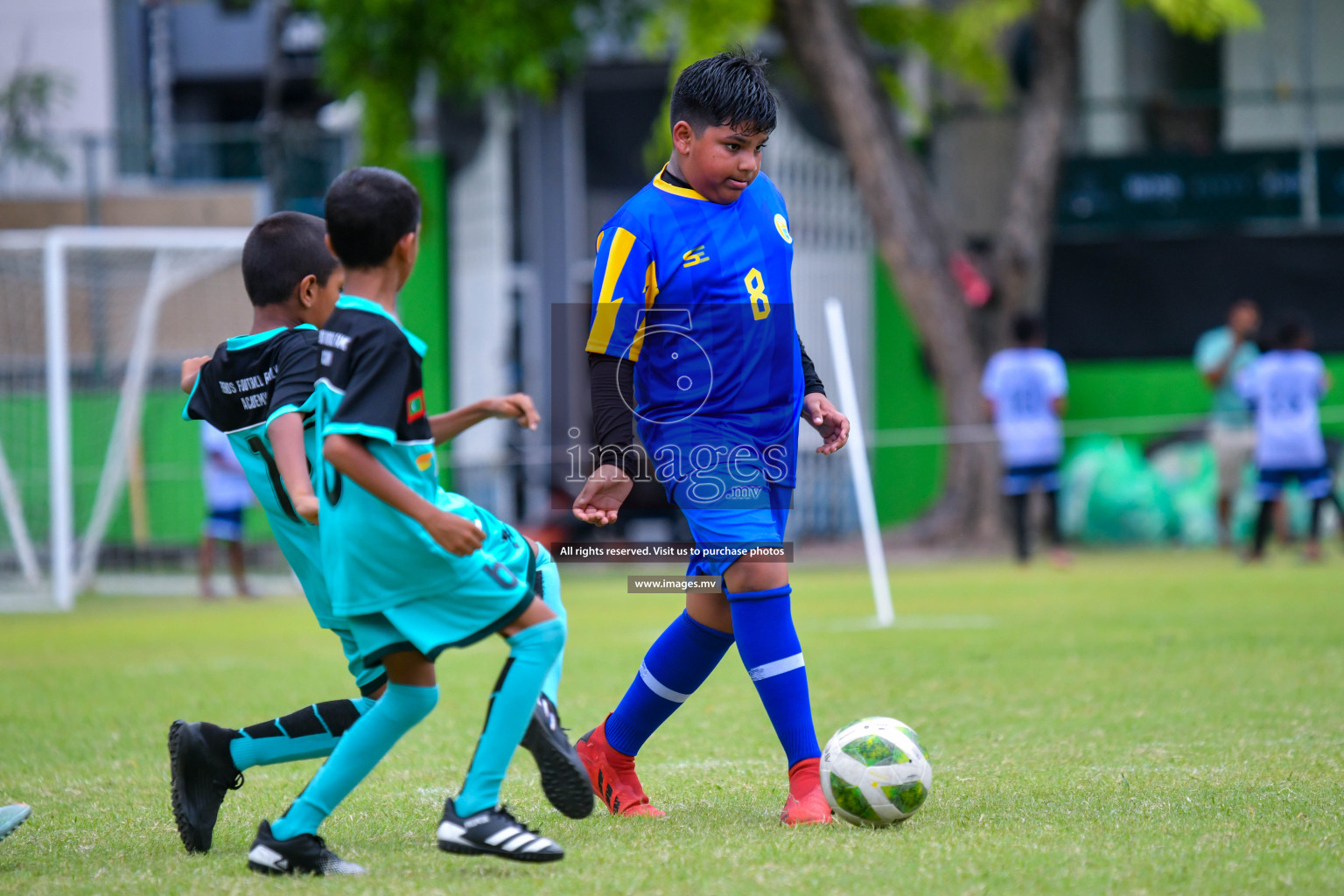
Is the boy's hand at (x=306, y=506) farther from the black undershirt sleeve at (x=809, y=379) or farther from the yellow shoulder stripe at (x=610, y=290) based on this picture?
the black undershirt sleeve at (x=809, y=379)

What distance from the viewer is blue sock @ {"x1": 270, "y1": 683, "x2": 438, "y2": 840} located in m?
3.32

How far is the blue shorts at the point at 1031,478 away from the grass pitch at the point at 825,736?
2.71 meters

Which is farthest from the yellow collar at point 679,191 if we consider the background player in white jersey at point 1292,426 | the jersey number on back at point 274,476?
the background player in white jersey at point 1292,426

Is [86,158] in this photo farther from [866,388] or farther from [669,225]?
[669,225]

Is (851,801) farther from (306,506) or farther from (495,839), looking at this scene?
(306,506)

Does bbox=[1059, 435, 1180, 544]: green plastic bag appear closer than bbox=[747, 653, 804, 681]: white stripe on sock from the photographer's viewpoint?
No

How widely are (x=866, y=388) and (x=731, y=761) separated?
1232cm

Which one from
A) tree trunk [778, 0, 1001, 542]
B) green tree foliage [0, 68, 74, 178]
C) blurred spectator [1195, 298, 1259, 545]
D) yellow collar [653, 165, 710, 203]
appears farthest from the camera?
green tree foliage [0, 68, 74, 178]

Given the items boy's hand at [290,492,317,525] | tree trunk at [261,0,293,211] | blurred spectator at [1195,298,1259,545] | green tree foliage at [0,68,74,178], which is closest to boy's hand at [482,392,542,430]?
boy's hand at [290,492,317,525]

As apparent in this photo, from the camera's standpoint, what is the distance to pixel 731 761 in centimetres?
484

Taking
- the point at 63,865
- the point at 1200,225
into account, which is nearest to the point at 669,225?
the point at 63,865

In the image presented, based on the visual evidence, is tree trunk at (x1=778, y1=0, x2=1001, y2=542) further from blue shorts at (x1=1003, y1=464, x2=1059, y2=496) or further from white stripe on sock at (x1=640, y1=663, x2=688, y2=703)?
white stripe on sock at (x1=640, y1=663, x2=688, y2=703)

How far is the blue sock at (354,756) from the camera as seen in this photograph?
3.32m

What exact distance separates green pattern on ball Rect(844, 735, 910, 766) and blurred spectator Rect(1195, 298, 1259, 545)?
11143 mm
